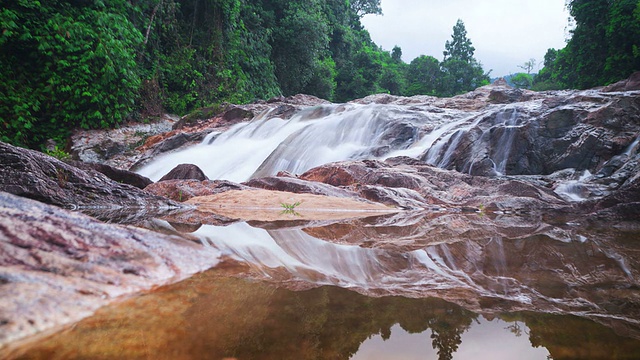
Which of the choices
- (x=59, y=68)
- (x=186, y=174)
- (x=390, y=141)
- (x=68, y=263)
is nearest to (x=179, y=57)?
(x=59, y=68)

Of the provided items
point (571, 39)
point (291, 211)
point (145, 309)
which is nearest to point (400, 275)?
point (145, 309)

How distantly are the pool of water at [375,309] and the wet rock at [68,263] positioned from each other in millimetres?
84

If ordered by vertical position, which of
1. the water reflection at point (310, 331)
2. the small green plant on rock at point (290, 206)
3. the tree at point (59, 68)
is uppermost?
the tree at point (59, 68)

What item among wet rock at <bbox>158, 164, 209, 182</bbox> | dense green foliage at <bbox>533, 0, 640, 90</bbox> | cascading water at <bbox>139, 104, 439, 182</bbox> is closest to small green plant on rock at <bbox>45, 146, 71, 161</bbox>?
cascading water at <bbox>139, 104, 439, 182</bbox>

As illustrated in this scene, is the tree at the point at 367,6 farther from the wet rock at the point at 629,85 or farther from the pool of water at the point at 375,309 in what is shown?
the pool of water at the point at 375,309

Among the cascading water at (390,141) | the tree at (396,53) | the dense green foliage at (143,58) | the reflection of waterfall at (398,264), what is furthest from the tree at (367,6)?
the reflection of waterfall at (398,264)

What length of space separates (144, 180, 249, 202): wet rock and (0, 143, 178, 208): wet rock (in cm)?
76

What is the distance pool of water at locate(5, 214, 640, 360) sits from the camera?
3.22 feet

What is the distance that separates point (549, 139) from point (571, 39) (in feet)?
56.2

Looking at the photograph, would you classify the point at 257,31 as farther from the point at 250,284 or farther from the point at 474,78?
the point at 474,78

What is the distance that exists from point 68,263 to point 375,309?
1.16m

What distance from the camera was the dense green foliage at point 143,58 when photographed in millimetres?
10023

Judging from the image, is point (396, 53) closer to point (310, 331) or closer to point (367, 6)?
point (367, 6)

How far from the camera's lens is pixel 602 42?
18391 millimetres
